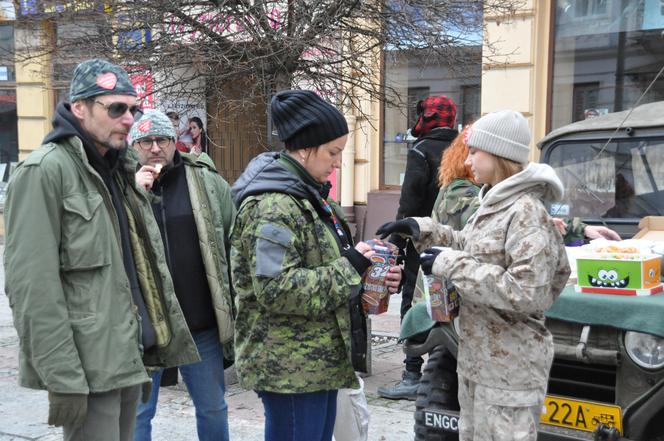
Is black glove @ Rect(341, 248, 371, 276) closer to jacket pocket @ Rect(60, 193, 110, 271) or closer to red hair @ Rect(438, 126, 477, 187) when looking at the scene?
jacket pocket @ Rect(60, 193, 110, 271)

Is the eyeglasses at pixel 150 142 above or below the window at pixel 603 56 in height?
below

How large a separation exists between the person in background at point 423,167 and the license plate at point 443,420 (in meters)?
1.66

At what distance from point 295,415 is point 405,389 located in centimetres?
253

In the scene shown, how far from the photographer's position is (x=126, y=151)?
8.86ft

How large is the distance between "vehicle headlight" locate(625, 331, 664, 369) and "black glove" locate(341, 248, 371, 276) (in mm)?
1204

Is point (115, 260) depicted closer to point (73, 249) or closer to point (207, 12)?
point (73, 249)

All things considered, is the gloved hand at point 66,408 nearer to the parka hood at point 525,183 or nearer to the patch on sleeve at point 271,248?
the patch on sleeve at point 271,248

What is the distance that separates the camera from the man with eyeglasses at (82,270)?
2.22 m

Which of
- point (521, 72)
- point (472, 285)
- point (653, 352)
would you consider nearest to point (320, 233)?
point (472, 285)

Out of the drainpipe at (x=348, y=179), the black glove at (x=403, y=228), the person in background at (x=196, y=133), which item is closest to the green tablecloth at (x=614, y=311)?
the black glove at (x=403, y=228)

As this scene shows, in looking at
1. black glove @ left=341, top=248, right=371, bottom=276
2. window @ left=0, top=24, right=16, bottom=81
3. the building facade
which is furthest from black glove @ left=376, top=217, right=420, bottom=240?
window @ left=0, top=24, right=16, bottom=81

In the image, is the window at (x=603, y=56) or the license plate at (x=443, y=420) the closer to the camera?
the license plate at (x=443, y=420)

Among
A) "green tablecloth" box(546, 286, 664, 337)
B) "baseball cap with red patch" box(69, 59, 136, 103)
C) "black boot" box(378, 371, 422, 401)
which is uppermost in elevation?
"baseball cap with red patch" box(69, 59, 136, 103)

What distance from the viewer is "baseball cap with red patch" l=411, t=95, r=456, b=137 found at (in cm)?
513
